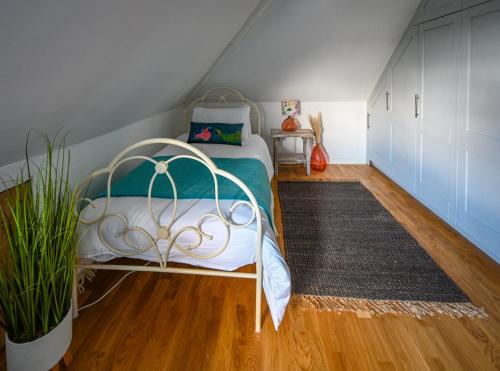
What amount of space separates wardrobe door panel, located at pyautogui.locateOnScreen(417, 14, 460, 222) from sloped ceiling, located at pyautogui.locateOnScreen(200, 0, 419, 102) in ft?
1.70

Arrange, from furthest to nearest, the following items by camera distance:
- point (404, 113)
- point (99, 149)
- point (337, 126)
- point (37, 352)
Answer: point (337, 126) → point (404, 113) → point (99, 149) → point (37, 352)

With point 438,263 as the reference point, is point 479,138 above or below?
above

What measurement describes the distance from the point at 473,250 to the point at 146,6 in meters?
2.45

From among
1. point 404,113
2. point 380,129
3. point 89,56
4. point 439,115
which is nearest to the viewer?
point 89,56

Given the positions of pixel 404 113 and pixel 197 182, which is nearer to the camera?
pixel 197 182

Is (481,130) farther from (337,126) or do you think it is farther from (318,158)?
(337,126)

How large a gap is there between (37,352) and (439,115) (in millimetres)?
2982

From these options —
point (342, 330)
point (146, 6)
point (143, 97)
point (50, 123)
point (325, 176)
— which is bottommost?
point (342, 330)

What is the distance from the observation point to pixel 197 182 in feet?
7.39

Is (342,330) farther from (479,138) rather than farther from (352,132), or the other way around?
(352,132)

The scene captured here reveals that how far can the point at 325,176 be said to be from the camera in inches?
169

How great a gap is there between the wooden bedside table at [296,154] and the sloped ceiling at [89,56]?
1.68 meters

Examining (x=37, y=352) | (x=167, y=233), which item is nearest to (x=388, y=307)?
(x=167, y=233)

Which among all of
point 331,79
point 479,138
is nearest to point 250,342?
point 479,138
